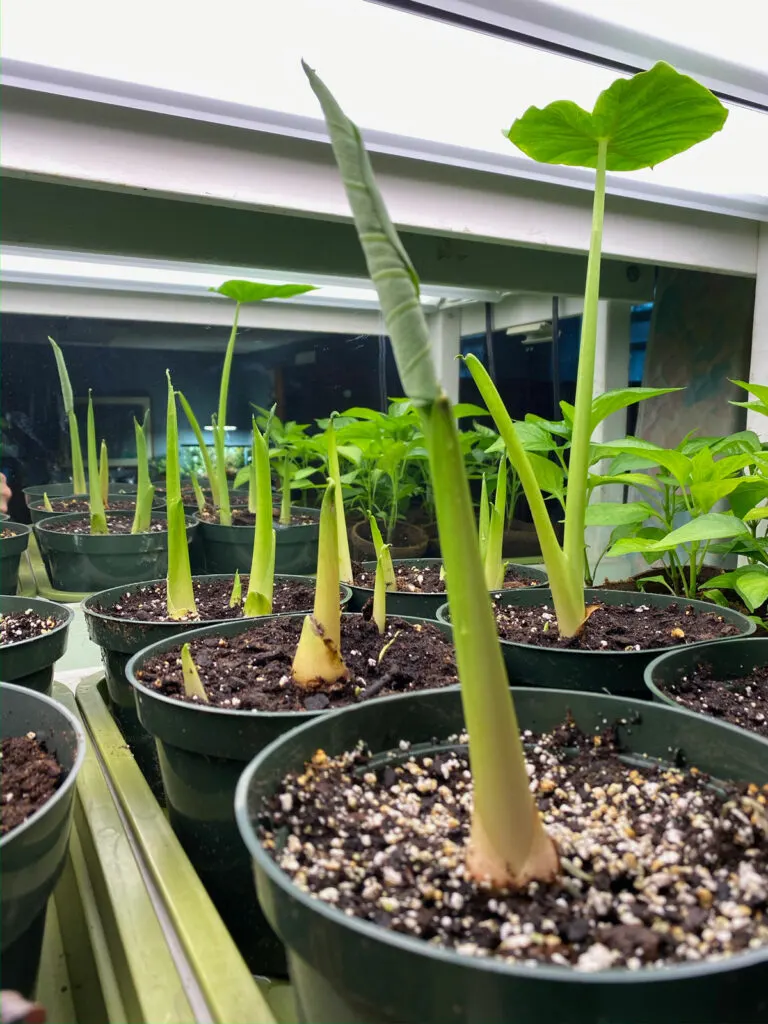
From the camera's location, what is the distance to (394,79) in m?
0.60

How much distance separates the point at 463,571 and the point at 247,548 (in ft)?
2.39

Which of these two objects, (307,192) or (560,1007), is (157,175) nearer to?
(307,192)

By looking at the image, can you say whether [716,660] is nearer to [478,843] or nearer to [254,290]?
[478,843]

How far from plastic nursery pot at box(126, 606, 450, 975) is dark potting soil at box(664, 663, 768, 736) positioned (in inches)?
10.2

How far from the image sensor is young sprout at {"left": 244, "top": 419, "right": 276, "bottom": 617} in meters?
0.60

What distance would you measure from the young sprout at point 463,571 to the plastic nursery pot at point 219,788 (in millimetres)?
136

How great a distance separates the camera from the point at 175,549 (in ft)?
2.05

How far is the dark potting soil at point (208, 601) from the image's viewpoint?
0.65 m

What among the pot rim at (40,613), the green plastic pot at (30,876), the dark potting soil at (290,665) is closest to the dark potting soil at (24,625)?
the pot rim at (40,613)

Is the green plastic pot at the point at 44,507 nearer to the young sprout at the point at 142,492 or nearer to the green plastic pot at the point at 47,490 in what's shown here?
the green plastic pot at the point at 47,490

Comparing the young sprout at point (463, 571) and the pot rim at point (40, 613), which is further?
the pot rim at point (40, 613)

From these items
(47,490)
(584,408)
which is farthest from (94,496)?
(584,408)

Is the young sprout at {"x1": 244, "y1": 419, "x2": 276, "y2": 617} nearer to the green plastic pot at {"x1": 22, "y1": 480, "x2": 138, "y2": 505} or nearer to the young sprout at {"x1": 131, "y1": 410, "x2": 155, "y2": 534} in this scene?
the young sprout at {"x1": 131, "y1": 410, "x2": 155, "y2": 534}

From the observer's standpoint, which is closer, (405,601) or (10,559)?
(405,601)
